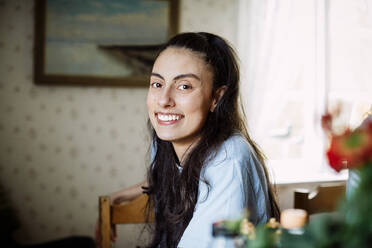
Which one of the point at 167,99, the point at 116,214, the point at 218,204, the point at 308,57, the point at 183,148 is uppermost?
the point at 308,57

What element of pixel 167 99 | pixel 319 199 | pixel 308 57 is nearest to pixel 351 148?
pixel 167 99

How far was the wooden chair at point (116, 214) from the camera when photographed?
1240mm

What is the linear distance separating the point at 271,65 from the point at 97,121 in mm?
1139

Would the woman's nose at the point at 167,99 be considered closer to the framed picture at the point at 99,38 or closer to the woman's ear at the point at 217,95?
the woman's ear at the point at 217,95

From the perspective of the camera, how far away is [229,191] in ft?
3.05

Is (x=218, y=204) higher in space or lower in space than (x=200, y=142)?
lower

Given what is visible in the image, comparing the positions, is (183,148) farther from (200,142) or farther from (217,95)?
(217,95)

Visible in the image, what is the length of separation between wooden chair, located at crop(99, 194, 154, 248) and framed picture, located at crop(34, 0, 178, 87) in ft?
3.94

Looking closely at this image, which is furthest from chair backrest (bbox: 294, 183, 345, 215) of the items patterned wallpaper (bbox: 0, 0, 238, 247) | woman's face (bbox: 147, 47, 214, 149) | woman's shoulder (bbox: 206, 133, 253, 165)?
patterned wallpaper (bbox: 0, 0, 238, 247)

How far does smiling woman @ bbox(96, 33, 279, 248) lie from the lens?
1017 mm

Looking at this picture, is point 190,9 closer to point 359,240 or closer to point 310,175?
point 310,175

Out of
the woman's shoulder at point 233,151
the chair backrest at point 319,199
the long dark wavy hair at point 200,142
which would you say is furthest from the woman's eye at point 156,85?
the chair backrest at point 319,199

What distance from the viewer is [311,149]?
2.44m

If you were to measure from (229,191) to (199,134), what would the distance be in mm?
283
